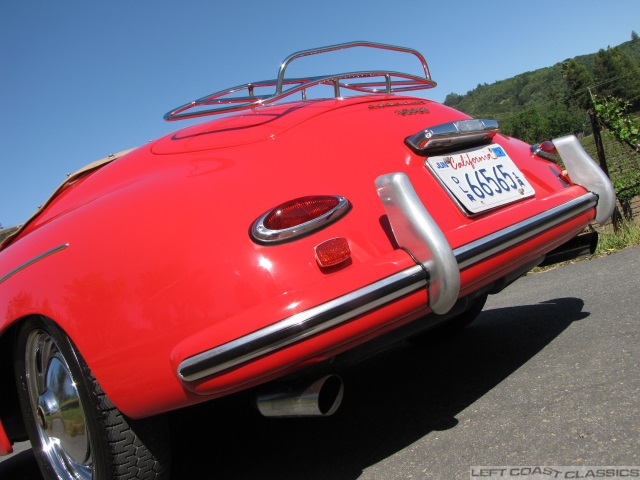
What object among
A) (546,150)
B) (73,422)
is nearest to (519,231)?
(546,150)

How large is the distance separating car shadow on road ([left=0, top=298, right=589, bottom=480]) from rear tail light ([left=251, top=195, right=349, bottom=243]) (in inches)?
27.7

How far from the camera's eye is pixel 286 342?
1.68 metres

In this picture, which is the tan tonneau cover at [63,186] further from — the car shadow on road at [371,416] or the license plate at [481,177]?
the license plate at [481,177]

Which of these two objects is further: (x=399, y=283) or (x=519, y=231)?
(x=519, y=231)

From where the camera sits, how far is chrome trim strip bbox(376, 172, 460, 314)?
1.84m

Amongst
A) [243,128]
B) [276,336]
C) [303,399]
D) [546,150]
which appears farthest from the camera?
[546,150]

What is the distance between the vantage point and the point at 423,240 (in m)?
1.86

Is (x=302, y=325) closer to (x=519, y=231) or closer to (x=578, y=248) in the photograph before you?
(x=519, y=231)

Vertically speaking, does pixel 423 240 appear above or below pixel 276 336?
above

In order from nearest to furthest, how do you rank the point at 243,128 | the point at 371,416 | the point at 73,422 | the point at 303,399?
the point at 303,399 < the point at 73,422 < the point at 243,128 < the point at 371,416

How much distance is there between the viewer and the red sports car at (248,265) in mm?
1744

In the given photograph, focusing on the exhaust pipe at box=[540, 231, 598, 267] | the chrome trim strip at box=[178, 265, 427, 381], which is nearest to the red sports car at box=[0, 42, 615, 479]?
the chrome trim strip at box=[178, 265, 427, 381]

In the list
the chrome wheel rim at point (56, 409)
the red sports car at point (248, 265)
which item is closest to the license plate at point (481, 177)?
the red sports car at point (248, 265)

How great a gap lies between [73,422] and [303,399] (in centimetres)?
88
